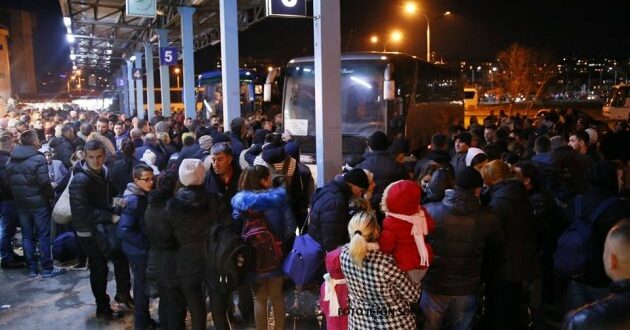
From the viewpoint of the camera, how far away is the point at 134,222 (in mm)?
5242

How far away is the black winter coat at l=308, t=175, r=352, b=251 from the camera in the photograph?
4582 mm

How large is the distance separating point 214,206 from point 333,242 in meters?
1.12

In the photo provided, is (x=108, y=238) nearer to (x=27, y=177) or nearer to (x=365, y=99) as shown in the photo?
(x=27, y=177)

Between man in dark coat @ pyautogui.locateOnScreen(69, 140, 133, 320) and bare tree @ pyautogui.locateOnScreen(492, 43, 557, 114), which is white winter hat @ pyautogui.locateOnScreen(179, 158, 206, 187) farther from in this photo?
bare tree @ pyautogui.locateOnScreen(492, 43, 557, 114)

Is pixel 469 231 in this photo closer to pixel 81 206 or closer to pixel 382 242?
pixel 382 242

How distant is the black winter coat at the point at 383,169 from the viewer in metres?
6.21

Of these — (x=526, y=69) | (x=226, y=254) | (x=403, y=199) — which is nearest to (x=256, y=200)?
(x=226, y=254)

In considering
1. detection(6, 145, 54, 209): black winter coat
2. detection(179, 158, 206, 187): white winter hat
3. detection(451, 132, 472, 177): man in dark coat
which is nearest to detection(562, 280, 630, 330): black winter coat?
detection(179, 158, 206, 187): white winter hat

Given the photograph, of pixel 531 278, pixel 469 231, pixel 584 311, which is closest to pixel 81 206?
pixel 469 231

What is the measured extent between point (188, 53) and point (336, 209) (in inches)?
562

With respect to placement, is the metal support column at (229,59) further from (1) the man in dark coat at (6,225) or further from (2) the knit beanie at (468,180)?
(2) the knit beanie at (468,180)

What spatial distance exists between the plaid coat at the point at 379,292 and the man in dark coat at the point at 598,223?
1.63 metres

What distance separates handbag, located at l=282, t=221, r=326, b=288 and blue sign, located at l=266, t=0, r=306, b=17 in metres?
4.62

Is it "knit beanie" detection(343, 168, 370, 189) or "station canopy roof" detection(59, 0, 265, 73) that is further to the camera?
"station canopy roof" detection(59, 0, 265, 73)
